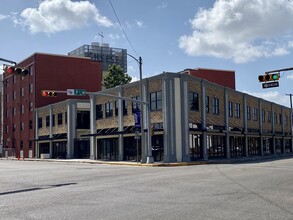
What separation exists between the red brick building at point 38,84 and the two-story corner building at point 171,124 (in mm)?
4323

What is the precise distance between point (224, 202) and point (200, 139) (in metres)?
27.0

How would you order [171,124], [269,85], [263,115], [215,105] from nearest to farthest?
[269,85] → [171,124] → [215,105] → [263,115]

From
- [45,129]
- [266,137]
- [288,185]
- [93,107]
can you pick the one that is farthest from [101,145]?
[288,185]

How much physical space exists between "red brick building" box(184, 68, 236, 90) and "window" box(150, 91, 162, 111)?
3509 centimetres

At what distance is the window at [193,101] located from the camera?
3662cm

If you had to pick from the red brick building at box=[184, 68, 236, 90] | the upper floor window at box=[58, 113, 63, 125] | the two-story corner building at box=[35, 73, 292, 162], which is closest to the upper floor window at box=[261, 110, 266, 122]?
the two-story corner building at box=[35, 73, 292, 162]

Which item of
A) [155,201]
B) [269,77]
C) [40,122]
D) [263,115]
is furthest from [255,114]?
[155,201]

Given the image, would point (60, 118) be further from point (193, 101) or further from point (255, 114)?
point (255, 114)

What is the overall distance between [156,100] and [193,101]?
3563mm

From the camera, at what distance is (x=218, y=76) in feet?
244

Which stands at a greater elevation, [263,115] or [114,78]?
[114,78]

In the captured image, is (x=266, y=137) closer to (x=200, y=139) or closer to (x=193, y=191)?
(x=200, y=139)

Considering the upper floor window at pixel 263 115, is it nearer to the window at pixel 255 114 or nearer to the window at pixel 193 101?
the window at pixel 255 114

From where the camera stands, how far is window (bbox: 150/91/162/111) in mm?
35812
